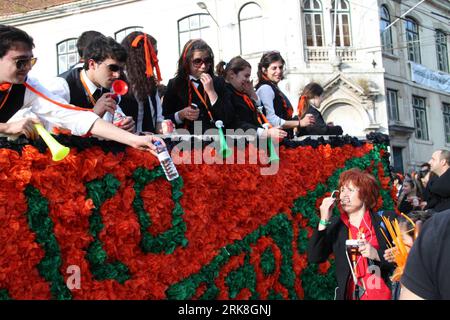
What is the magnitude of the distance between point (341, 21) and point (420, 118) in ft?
20.7

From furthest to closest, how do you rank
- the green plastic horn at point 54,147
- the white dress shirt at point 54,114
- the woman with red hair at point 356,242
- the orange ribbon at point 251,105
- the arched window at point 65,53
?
the arched window at point 65,53
the orange ribbon at point 251,105
the woman with red hair at point 356,242
the white dress shirt at point 54,114
the green plastic horn at point 54,147

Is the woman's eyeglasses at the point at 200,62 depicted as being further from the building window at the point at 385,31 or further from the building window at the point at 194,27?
the building window at the point at 385,31

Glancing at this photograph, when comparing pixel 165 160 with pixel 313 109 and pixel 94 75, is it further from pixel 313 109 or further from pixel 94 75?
pixel 313 109

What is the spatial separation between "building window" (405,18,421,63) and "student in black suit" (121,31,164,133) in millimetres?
24238

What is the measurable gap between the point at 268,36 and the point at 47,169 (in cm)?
2169

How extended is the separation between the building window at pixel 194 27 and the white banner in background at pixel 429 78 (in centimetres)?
880

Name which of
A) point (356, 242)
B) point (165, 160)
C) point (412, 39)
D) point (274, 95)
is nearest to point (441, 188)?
point (274, 95)

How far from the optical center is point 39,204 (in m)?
3.95

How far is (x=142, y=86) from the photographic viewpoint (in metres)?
5.63

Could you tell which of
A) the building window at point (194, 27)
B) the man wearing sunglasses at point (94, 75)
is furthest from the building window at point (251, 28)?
the man wearing sunglasses at point (94, 75)

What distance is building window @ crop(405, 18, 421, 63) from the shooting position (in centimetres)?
2861

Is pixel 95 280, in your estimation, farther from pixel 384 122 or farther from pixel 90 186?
pixel 384 122

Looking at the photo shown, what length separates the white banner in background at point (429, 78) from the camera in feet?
93.3

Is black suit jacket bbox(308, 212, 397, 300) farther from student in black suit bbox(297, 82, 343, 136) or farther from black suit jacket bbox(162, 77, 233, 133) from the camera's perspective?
student in black suit bbox(297, 82, 343, 136)
